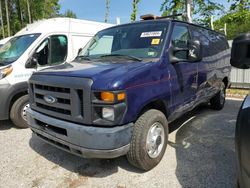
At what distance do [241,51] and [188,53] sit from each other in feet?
6.24

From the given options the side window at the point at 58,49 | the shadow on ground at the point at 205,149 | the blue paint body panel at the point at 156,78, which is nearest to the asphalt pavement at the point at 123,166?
the shadow on ground at the point at 205,149

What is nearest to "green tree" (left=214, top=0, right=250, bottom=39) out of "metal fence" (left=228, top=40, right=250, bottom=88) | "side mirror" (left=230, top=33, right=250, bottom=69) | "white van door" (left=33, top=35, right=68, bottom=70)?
"metal fence" (left=228, top=40, right=250, bottom=88)

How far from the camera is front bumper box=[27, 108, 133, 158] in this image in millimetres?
2764

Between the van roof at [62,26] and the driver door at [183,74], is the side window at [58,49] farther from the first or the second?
the driver door at [183,74]

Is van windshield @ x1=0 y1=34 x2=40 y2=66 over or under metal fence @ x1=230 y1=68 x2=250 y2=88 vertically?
over

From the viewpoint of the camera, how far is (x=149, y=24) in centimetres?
405

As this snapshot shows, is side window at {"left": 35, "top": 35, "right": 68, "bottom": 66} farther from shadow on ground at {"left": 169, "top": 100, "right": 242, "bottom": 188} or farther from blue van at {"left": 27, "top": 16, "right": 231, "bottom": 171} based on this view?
shadow on ground at {"left": 169, "top": 100, "right": 242, "bottom": 188}

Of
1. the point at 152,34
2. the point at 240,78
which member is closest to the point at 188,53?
the point at 152,34

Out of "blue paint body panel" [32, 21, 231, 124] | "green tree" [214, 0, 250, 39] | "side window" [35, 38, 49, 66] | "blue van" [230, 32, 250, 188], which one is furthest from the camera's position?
"green tree" [214, 0, 250, 39]

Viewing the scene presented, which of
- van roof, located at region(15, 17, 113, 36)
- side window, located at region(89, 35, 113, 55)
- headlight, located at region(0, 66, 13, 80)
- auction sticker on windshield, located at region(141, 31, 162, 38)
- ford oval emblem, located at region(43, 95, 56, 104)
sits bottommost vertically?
ford oval emblem, located at region(43, 95, 56, 104)

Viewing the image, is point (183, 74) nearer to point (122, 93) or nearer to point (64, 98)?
point (122, 93)

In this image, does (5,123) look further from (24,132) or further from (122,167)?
(122,167)

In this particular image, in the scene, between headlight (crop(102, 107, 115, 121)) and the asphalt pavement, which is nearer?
headlight (crop(102, 107, 115, 121))

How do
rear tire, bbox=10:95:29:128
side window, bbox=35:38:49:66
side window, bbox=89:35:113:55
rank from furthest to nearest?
side window, bbox=35:38:49:66
rear tire, bbox=10:95:29:128
side window, bbox=89:35:113:55
